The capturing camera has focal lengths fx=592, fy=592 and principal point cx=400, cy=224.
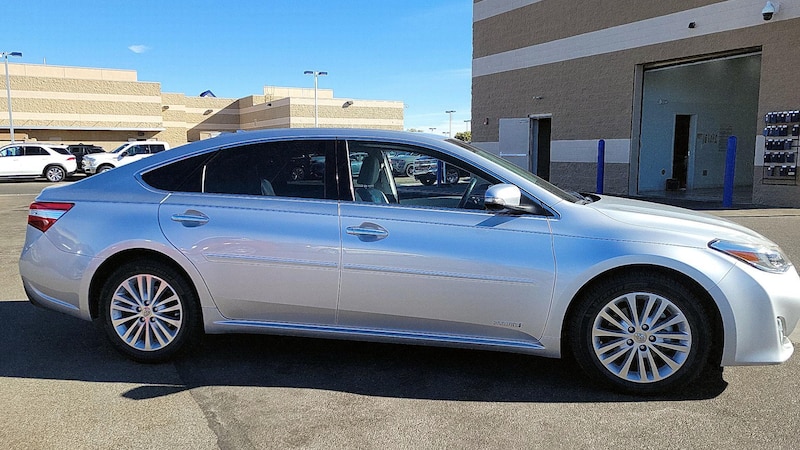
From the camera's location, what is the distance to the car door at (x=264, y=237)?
3758mm

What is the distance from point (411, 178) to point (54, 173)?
27288mm

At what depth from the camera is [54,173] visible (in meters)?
26.4

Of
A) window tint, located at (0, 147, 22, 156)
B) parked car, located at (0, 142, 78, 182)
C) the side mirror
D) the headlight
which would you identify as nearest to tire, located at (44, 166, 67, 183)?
parked car, located at (0, 142, 78, 182)

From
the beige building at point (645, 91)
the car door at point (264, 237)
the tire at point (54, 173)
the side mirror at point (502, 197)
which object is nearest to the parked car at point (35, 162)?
the tire at point (54, 173)

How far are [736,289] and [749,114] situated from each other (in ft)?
66.7

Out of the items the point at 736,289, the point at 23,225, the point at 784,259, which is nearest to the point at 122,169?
the point at 736,289

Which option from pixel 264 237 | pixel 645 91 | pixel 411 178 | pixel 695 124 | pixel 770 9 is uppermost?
pixel 770 9

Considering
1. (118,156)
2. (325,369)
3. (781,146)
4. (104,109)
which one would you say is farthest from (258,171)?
(104,109)

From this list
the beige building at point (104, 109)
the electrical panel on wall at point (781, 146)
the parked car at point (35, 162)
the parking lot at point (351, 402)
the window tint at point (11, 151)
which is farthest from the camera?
the beige building at point (104, 109)

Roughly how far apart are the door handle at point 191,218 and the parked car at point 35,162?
26.3m

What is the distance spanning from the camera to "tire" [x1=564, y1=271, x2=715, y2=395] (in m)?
3.45

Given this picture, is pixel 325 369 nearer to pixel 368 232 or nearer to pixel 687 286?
pixel 368 232

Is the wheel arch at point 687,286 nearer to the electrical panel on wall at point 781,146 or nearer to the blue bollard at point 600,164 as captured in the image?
the electrical panel on wall at point 781,146

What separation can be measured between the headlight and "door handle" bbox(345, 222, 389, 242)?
1.94m
